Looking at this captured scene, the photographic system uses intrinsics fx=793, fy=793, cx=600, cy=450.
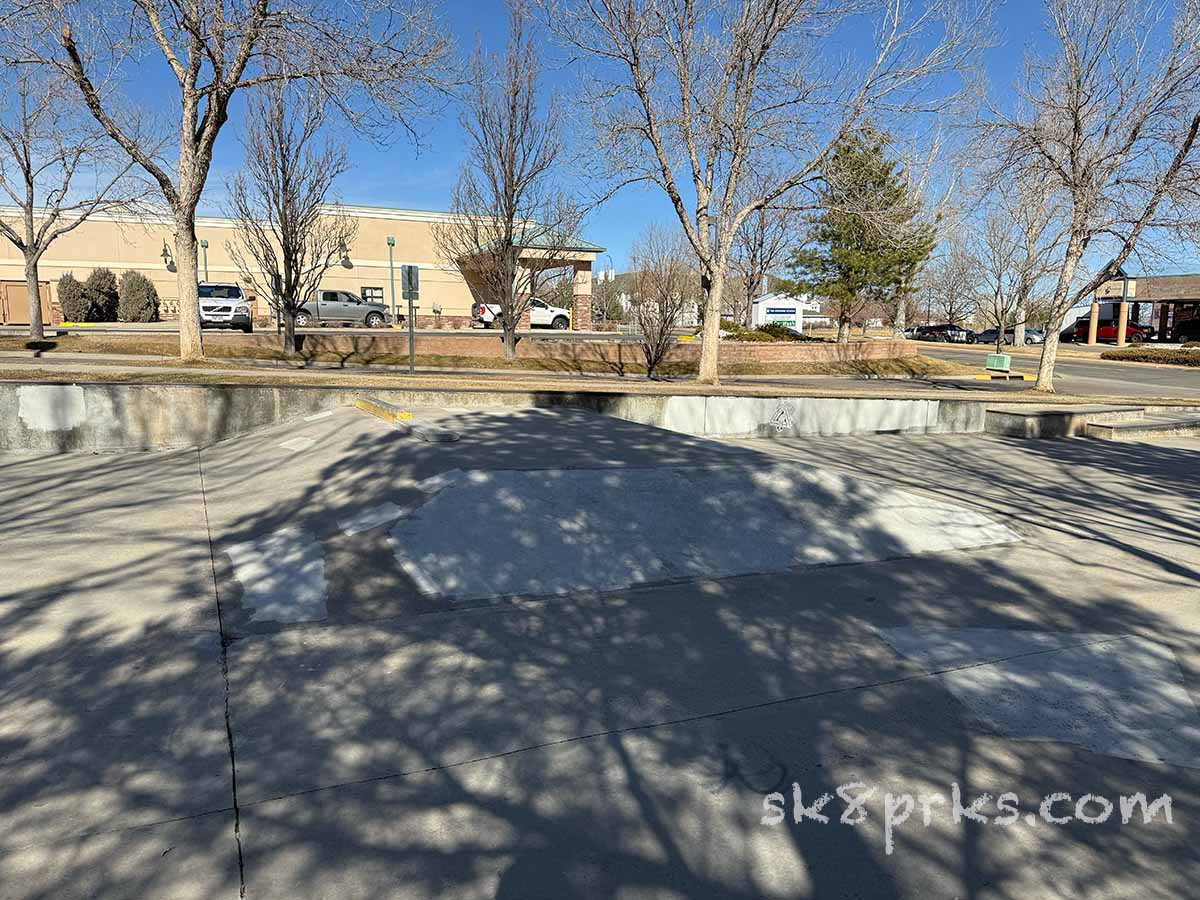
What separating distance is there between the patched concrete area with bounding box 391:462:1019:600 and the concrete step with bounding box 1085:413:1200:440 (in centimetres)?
883

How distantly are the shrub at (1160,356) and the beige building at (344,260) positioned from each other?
28653 mm

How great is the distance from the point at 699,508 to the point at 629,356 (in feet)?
70.1

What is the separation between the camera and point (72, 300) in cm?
3691

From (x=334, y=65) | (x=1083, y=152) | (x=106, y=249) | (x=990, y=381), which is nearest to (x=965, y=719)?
(x=334, y=65)

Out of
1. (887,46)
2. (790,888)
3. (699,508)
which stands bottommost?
(790,888)

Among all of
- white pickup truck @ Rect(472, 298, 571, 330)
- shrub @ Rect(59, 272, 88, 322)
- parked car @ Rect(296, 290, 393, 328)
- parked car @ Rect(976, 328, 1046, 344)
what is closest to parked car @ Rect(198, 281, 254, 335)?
parked car @ Rect(296, 290, 393, 328)

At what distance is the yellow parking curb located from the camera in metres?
9.54

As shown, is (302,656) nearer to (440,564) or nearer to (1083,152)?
(440,564)

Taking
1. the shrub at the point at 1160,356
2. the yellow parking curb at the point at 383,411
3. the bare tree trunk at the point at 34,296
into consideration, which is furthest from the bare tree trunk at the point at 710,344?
the shrub at the point at 1160,356

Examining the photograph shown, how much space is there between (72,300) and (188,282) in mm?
27675

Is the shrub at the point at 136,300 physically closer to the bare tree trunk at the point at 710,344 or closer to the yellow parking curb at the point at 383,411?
the bare tree trunk at the point at 710,344

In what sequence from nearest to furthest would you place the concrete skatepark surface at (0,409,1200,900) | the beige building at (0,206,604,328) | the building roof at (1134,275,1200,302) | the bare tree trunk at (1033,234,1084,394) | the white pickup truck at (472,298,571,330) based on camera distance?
the concrete skatepark surface at (0,409,1200,900)
the bare tree trunk at (1033,234,1084,394)
the white pickup truck at (472,298,571,330)
the beige building at (0,206,604,328)
the building roof at (1134,275,1200,302)

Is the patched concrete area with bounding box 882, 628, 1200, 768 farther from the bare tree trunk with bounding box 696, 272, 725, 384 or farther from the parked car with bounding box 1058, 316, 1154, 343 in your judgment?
the parked car with bounding box 1058, 316, 1154, 343

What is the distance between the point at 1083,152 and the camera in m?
20.7
